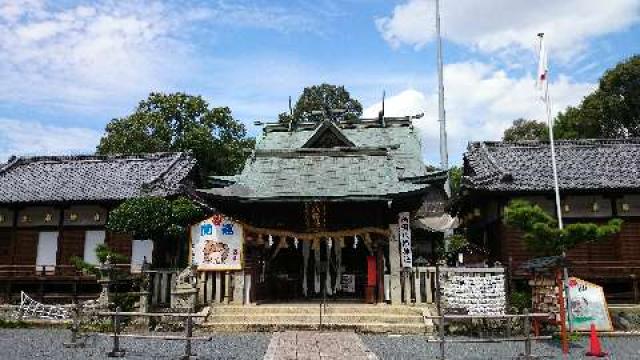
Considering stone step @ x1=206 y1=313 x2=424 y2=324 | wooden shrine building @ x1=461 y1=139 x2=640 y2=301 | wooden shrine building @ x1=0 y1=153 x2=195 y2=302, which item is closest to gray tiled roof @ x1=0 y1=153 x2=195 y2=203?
wooden shrine building @ x1=0 y1=153 x2=195 y2=302

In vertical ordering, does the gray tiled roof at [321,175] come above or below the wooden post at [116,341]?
above

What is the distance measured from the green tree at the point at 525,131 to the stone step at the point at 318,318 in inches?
1309

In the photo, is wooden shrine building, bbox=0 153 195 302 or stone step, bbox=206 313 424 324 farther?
wooden shrine building, bbox=0 153 195 302

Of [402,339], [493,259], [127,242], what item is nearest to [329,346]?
[402,339]

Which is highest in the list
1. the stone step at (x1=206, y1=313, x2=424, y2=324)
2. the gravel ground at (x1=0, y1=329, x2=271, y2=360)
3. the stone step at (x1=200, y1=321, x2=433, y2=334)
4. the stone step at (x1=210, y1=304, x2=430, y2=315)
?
the stone step at (x1=210, y1=304, x2=430, y2=315)

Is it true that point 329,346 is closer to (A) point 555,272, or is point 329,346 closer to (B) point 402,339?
(B) point 402,339

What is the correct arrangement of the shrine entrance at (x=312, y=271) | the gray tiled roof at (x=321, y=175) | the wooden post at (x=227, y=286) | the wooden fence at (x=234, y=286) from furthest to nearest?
the shrine entrance at (x=312, y=271)
the wooden post at (x=227, y=286)
the gray tiled roof at (x=321, y=175)
the wooden fence at (x=234, y=286)

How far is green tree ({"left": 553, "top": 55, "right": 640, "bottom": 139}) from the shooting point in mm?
39969

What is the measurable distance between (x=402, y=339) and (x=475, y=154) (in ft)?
42.4

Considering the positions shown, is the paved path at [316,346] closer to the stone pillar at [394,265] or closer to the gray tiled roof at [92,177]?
the stone pillar at [394,265]

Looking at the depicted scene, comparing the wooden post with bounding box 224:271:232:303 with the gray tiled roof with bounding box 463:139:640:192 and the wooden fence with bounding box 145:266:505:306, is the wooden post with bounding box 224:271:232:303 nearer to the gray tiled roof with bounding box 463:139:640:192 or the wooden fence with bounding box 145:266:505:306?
the wooden fence with bounding box 145:266:505:306

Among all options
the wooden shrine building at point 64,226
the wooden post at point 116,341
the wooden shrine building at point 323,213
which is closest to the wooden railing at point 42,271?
the wooden shrine building at point 64,226

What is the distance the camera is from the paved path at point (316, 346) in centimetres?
1202

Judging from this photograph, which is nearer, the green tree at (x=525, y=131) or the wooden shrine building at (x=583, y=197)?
the wooden shrine building at (x=583, y=197)
